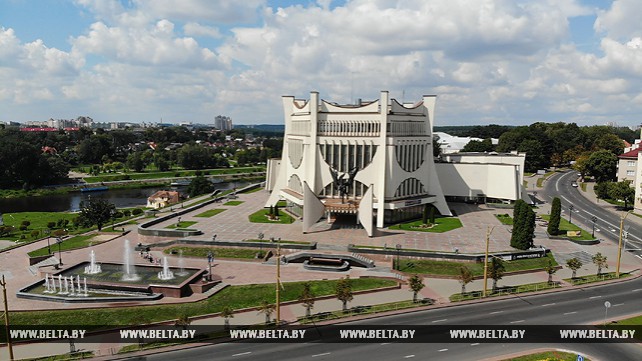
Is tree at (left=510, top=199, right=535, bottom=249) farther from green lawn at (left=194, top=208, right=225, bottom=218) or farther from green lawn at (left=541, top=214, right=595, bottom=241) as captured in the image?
green lawn at (left=194, top=208, right=225, bottom=218)

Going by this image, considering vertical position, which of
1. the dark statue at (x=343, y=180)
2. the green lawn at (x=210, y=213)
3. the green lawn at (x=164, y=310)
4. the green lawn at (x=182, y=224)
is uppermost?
the dark statue at (x=343, y=180)

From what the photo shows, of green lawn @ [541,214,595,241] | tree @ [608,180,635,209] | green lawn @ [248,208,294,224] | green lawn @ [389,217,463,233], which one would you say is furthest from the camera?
tree @ [608,180,635,209]

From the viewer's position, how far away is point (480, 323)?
33094 millimetres

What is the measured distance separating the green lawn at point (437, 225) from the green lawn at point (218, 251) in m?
21.7

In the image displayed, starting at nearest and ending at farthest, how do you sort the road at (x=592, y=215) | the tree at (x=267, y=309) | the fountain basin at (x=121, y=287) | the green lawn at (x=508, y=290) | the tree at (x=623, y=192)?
the tree at (x=267, y=309) → the fountain basin at (x=121, y=287) → the green lawn at (x=508, y=290) → the road at (x=592, y=215) → the tree at (x=623, y=192)

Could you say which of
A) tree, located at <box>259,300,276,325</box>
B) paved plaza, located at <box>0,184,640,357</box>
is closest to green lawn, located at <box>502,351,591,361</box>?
paved plaza, located at <box>0,184,640,357</box>

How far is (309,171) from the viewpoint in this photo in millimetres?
64438

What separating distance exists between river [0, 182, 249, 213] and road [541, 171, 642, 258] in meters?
90.6

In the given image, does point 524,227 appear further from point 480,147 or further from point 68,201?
point 68,201

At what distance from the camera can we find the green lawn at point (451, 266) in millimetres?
45166

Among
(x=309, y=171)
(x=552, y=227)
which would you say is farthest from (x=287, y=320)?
(x=552, y=227)

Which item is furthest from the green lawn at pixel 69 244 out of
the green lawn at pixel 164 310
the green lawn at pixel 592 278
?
the green lawn at pixel 592 278

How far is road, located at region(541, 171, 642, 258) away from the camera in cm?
5969

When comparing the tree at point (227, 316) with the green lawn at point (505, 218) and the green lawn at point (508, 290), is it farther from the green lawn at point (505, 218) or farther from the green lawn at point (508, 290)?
the green lawn at point (505, 218)
